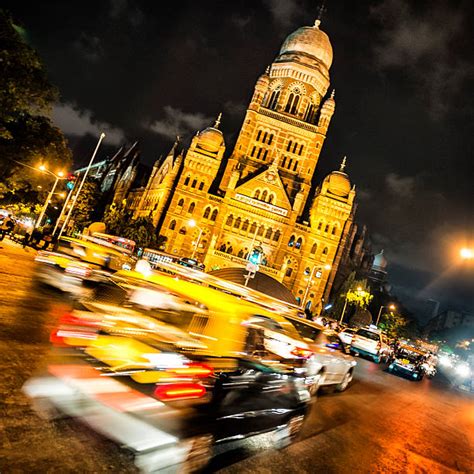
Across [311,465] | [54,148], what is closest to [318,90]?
[54,148]

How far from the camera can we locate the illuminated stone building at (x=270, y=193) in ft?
161

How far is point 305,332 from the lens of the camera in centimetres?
863

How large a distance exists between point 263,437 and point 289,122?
55.4 m

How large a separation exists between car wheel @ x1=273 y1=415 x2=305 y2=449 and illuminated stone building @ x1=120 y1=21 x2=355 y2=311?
39577mm

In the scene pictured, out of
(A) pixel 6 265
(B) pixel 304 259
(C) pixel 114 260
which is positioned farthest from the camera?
(B) pixel 304 259

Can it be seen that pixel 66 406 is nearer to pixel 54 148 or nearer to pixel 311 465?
pixel 311 465

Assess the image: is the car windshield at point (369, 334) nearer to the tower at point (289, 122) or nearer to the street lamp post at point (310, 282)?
the street lamp post at point (310, 282)

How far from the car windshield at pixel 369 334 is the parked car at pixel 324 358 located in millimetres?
12981

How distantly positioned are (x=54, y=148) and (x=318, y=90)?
4792cm

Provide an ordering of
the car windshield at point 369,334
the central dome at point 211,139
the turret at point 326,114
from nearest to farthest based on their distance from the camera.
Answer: the car windshield at point 369,334
the central dome at point 211,139
the turret at point 326,114

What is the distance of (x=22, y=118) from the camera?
73.3 ft

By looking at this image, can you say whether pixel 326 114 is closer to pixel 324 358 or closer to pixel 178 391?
pixel 324 358

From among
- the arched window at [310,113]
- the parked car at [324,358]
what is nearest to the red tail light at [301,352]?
the parked car at [324,358]

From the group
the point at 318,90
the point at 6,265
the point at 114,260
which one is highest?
the point at 318,90
